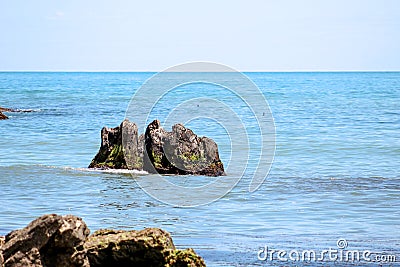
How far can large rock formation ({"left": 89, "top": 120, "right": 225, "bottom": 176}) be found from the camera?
15.2 m

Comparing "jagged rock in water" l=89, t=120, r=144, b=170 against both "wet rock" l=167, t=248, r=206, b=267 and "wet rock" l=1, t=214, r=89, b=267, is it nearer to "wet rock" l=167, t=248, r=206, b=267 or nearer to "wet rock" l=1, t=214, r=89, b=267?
"wet rock" l=167, t=248, r=206, b=267

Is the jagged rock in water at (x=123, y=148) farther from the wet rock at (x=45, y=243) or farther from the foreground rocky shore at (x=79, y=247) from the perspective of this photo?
the wet rock at (x=45, y=243)

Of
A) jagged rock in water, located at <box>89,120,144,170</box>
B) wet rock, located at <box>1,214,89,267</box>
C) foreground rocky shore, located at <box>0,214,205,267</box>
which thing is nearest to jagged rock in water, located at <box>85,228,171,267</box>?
foreground rocky shore, located at <box>0,214,205,267</box>

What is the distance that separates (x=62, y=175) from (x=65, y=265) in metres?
9.91

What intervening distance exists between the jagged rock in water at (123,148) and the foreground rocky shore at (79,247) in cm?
932

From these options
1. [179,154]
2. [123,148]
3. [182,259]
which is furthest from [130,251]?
[123,148]

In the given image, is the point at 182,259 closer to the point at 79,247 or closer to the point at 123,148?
the point at 79,247

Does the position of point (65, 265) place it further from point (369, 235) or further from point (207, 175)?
point (207, 175)

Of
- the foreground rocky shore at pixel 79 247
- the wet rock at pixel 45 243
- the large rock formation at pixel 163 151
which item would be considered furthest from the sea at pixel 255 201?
the wet rock at pixel 45 243

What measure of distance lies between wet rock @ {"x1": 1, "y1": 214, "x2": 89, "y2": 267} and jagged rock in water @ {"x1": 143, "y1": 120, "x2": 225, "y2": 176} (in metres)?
9.76

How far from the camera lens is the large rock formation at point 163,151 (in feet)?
49.9

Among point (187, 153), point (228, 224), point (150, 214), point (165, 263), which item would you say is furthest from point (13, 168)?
point (165, 263)

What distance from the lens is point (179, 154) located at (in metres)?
15.3

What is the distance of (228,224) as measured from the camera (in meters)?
10.4
